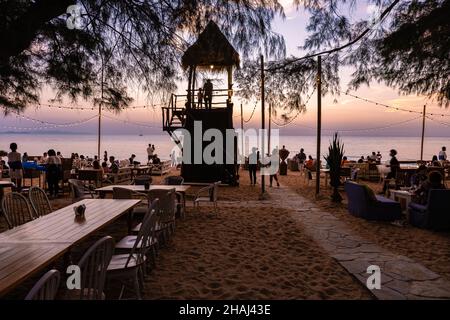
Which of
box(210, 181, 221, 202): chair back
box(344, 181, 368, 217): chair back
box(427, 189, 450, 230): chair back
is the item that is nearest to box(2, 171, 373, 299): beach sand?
box(210, 181, 221, 202): chair back

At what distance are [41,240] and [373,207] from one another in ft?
23.4

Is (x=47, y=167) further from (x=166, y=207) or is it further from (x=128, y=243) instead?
(x=128, y=243)

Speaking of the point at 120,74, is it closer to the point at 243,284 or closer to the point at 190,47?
the point at 190,47

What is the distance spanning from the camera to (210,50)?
3.12 m

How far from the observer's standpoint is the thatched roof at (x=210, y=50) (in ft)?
10.1

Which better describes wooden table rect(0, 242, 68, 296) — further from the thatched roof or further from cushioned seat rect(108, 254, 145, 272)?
the thatched roof

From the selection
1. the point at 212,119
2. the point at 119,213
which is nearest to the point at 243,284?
the point at 119,213

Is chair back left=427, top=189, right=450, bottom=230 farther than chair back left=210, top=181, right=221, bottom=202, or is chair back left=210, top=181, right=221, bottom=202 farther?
chair back left=210, top=181, right=221, bottom=202

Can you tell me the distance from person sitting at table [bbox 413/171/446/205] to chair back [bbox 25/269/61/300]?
7597 mm

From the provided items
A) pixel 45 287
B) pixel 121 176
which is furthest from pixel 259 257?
pixel 121 176

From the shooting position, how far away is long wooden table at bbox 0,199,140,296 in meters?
2.51

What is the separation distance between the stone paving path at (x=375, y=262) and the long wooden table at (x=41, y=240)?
3.35 metres

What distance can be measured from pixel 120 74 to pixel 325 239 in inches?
191

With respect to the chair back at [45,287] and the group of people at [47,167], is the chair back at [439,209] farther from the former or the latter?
the group of people at [47,167]
